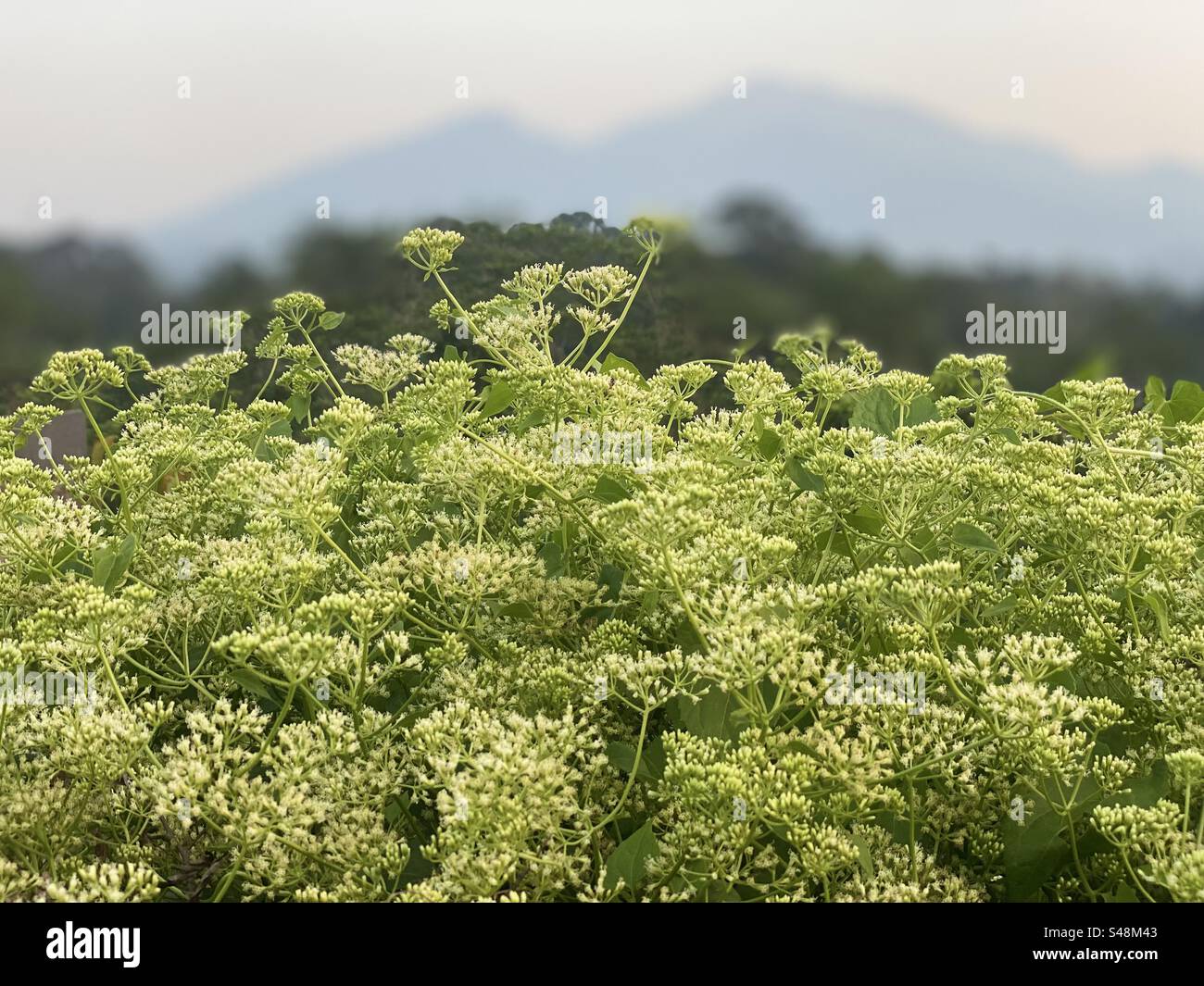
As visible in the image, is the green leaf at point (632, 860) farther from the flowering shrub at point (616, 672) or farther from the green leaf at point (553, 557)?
the green leaf at point (553, 557)

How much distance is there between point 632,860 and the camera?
196 centimetres

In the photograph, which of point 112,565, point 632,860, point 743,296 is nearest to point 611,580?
point 632,860

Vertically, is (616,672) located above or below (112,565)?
below

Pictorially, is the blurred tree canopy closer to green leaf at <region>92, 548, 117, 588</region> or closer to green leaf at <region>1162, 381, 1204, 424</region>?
green leaf at <region>1162, 381, 1204, 424</region>

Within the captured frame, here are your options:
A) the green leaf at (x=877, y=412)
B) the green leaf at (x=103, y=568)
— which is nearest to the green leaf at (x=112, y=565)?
the green leaf at (x=103, y=568)

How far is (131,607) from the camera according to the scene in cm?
222

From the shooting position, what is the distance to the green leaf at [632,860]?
6.38 feet

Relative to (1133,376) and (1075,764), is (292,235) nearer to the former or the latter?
(1133,376)

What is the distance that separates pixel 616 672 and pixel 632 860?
35cm

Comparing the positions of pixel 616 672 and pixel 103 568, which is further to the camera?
pixel 103 568

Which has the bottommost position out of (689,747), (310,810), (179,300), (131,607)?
(310,810)

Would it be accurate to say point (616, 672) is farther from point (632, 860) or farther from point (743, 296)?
point (743, 296)
